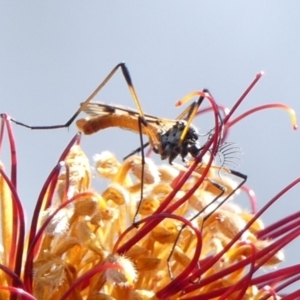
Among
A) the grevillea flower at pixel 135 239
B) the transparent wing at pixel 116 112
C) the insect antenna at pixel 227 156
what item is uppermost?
the transparent wing at pixel 116 112

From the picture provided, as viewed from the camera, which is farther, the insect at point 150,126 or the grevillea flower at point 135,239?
the insect at point 150,126

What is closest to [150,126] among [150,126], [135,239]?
[150,126]

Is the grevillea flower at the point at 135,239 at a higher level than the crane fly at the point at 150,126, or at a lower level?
lower

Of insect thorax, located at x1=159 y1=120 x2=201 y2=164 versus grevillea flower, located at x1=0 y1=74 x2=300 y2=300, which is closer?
grevillea flower, located at x1=0 y1=74 x2=300 y2=300

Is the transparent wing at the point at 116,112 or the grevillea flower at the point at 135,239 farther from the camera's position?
the transparent wing at the point at 116,112

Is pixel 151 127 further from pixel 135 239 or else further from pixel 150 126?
pixel 135 239

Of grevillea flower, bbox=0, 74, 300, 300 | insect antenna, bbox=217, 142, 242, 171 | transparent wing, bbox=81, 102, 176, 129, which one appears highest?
transparent wing, bbox=81, 102, 176, 129
